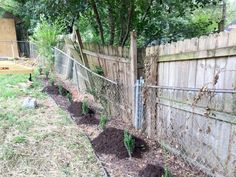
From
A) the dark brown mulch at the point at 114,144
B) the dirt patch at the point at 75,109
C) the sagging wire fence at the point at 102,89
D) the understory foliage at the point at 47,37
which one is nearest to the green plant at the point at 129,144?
the dark brown mulch at the point at 114,144

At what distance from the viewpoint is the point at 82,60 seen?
6.59m

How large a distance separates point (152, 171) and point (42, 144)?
1768 millimetres

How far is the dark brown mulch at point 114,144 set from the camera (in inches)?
139

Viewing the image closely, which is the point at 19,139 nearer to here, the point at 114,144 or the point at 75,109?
the point at 114,144

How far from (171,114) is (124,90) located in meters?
A: 1.31

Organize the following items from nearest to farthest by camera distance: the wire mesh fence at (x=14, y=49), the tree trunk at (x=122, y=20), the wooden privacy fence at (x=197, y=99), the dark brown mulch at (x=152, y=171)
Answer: the wooden privacy fence at (x=197, y=99), the dark brown mulch at (x=152, y=171), the tree trunk at (x=122, y=20), the wire mesh fence at (x=14, y=49)

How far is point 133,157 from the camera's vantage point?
345 centimetres

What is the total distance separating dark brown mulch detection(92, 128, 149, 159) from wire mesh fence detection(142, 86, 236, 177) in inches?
12.2

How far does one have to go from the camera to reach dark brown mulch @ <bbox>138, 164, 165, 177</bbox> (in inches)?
114

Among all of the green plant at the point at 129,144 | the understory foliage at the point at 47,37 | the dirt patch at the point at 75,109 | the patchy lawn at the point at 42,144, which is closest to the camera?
the patchy lawn at the point at 42,144

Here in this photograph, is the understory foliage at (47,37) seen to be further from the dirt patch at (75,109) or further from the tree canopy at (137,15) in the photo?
the dirt patch at (75,109)

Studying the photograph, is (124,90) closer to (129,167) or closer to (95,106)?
(95,106)

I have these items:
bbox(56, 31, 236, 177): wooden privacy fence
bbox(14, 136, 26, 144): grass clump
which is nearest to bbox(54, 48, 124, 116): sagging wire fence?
bbox(56, 31, 236, 177): wooden privacy fence

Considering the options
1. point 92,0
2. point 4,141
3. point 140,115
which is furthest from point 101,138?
point 92,0
